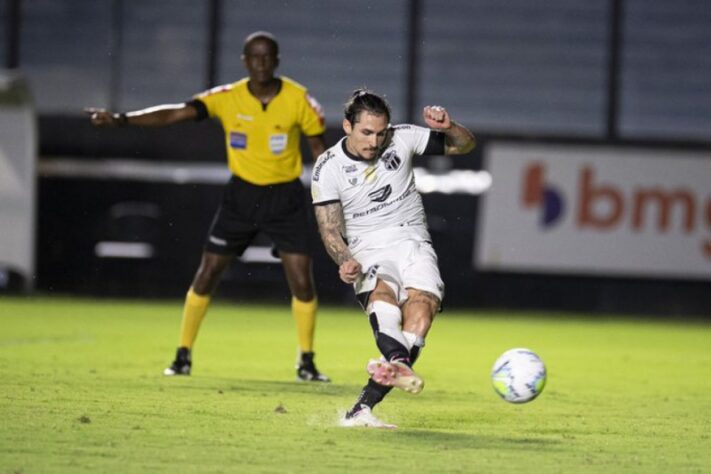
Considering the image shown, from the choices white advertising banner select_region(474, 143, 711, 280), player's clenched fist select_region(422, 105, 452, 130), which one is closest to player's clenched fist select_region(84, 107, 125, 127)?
player's clenched fist select_region(422, 105, 452, 130)

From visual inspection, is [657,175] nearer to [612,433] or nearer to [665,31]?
[665,31]

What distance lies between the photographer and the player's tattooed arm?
24.7ft

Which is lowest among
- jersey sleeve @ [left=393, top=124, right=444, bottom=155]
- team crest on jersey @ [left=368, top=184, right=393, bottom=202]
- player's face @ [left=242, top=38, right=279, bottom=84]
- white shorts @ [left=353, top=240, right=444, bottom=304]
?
white shorts @ [left=353, top=240, right=444, bottom=304]

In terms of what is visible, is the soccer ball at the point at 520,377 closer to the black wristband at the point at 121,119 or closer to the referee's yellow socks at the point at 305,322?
the referee's yellow socks at the point at 305,322

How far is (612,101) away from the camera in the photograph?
20156 mm

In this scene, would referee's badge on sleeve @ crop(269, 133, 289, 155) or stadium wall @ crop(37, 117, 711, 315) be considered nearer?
referee's badge on sleeve @ crop(269, 133, 289, 155)

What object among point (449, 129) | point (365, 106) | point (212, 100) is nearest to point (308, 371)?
point (212, 100)

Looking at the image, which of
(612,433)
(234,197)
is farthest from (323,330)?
(612,433)

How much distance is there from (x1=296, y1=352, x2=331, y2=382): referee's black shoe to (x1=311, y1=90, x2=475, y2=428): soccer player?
85.5 inches

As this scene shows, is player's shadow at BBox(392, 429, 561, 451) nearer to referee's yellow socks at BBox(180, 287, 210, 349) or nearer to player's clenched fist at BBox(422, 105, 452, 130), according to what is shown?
player's clenched fist at BBox(422, 105, 452, 130)

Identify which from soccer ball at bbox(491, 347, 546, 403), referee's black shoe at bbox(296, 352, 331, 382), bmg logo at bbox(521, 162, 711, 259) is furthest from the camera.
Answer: bmg logo at bbox(521, 162, 711, 259)

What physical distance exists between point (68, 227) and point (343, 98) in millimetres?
4187

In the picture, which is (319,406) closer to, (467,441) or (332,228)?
(332,228)

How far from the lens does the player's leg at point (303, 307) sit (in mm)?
9961
